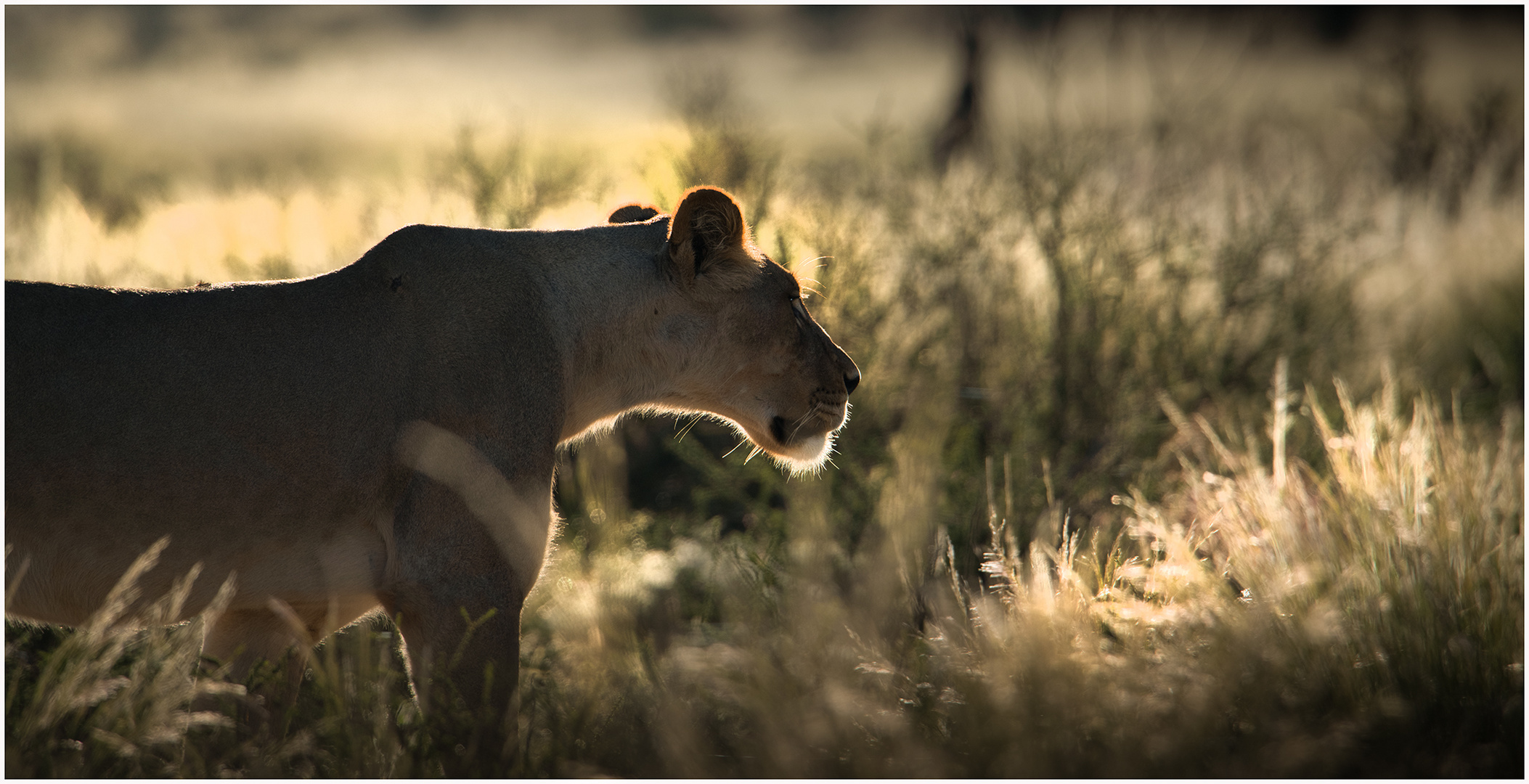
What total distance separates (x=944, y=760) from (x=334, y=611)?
6.09 feet

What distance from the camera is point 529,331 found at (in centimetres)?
367

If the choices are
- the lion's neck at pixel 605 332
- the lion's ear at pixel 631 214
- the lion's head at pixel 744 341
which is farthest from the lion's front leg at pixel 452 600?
the lion's ear at pixel 631 214

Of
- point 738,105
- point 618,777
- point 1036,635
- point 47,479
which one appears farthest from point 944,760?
point 738,105

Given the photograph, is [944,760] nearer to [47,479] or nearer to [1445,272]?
[47,479]

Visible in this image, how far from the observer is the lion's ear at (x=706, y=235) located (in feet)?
12.4

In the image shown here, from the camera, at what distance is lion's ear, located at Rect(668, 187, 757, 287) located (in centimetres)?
378

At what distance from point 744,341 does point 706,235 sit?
16.7 inches

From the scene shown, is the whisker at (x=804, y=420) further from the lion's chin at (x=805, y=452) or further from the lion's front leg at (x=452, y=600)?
the lion's front leg at (x=452, y=600)

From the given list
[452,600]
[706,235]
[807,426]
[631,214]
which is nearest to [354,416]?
[452,600]

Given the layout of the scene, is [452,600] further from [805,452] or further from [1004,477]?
[1004,477]

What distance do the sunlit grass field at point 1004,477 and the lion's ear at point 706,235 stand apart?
1135 mm

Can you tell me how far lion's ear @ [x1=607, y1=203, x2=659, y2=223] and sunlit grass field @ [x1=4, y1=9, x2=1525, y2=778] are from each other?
1073 mm

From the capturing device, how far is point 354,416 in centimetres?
335

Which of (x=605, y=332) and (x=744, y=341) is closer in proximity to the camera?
(x=605, y=332)
